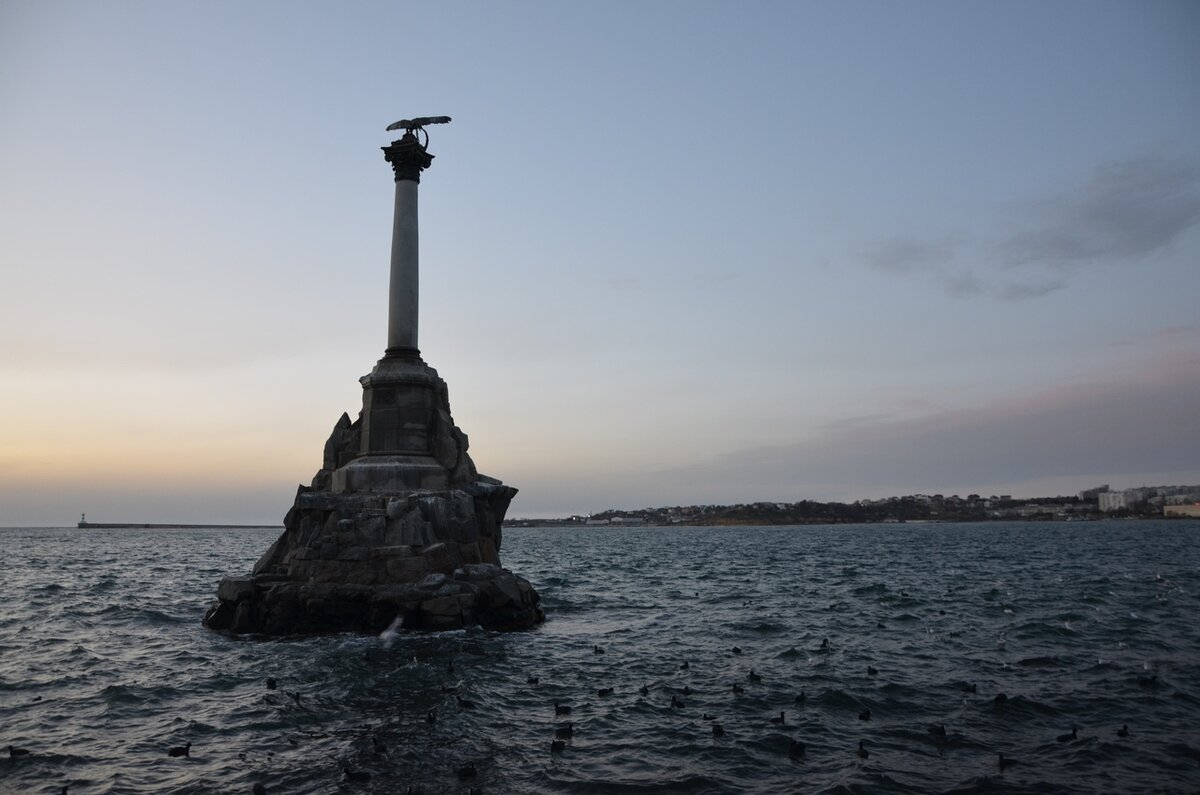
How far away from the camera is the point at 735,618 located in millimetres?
27688

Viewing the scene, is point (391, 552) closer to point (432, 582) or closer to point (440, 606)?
point (432, 582)

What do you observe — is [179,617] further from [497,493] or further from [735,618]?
[735,618]

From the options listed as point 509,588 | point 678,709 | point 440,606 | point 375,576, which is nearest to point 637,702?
point 678,709

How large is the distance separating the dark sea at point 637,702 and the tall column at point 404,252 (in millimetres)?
11454

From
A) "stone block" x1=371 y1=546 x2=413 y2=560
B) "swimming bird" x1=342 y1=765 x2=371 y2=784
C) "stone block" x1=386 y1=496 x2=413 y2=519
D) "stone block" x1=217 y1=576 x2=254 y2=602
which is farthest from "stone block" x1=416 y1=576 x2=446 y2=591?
"swimming bird" x1=342 y1=765 x2=371 y2=784

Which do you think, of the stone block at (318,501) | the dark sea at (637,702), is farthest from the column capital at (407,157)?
the dark sea at (637,702)

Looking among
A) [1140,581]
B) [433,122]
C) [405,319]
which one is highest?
[433,122]

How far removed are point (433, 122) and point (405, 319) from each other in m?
8.11

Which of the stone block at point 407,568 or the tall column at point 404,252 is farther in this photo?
the tall column at point 404,252

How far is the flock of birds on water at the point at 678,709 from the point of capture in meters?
11.8

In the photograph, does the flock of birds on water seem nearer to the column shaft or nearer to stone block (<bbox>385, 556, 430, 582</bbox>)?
stone block (<bbox>385, 556, 430, 582</bbox>)

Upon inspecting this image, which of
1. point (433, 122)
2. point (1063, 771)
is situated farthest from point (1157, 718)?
point (433, 122)

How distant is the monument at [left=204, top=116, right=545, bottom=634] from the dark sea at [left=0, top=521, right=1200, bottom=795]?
3.87 feet

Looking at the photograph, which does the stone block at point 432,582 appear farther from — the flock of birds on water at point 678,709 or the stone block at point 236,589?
the flock of birds on water at point 678,709
